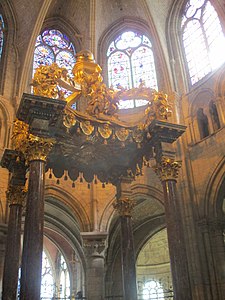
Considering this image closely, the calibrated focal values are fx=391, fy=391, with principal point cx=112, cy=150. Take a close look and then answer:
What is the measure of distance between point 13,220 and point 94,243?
545 cm

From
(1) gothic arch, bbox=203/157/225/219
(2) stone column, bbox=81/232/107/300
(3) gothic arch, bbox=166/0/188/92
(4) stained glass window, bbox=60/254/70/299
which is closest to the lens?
(1) gothic arch, bbox=203/157/225/219

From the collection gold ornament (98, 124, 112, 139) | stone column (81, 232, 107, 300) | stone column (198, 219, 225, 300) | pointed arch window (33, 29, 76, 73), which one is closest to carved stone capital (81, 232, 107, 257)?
stone column (81, 232, 107, 300)

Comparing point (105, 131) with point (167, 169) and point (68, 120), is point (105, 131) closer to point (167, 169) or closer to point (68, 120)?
point (68, 120)

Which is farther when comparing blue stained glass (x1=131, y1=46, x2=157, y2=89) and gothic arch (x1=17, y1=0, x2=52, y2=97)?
blue stained glass (x1=131, y1=46, x2=157, y2=89)

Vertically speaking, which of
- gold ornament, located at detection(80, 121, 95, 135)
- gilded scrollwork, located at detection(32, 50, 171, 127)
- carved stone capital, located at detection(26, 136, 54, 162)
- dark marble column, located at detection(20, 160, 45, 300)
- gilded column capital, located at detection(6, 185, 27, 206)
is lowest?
dark marble column, located at detection(20, 160, 45, 300)

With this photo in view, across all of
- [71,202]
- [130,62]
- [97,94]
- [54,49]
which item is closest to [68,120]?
[97,94]

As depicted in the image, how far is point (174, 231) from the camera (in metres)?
7.21

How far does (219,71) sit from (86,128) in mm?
6610

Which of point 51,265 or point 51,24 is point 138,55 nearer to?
point 51,24

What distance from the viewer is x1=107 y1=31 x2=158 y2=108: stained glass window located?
15.6 meters

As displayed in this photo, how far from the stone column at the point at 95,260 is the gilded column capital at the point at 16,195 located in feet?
17.2

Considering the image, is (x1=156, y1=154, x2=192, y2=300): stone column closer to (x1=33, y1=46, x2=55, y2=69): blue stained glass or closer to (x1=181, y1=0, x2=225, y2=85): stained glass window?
(x1=181, y1=0, x2=225, y2=85): stained glass window

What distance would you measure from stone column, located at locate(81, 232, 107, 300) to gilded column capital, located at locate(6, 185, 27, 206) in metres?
5.23

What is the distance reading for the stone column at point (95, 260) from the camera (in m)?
12.7
